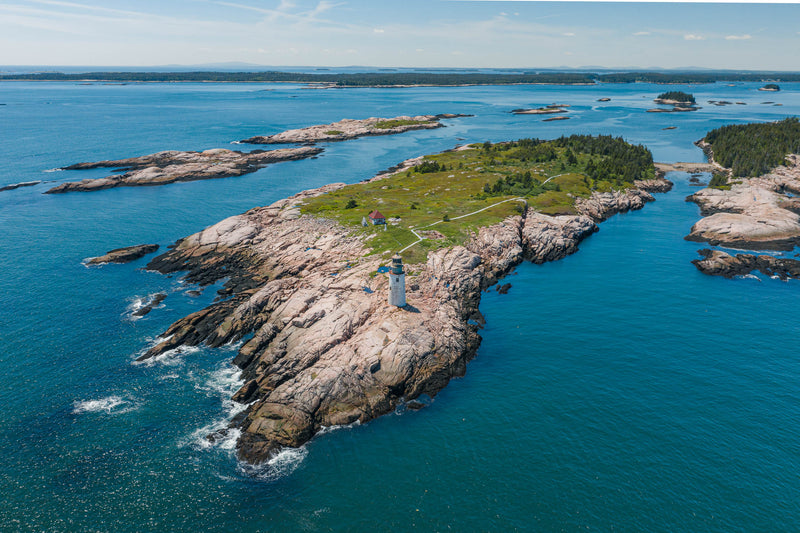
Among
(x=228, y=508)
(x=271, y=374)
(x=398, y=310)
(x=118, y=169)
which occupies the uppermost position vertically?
(x=118, y=169)

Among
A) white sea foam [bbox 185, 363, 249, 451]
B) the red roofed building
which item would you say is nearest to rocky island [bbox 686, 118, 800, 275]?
the red roofed building

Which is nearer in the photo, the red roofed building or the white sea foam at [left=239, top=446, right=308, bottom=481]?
the white sea foam at [left=239, top=446, right=308, bottom=481]

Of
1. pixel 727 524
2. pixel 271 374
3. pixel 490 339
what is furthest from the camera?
pixel 490 339

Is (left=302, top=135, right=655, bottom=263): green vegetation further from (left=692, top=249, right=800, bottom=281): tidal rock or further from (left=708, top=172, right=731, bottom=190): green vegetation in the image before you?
(left=692, top=249, right=800, bottom=281): tidal rock

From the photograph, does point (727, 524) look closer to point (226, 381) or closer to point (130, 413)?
point (226, 381)

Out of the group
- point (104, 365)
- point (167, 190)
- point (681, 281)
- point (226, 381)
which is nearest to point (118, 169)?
point (167, 190)

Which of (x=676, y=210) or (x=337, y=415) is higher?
(x=676, y=210)

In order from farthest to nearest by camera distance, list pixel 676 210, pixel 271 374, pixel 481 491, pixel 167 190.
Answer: pixel 167 190, pixel 676 210, pixel 271 374, pixel 481 491
